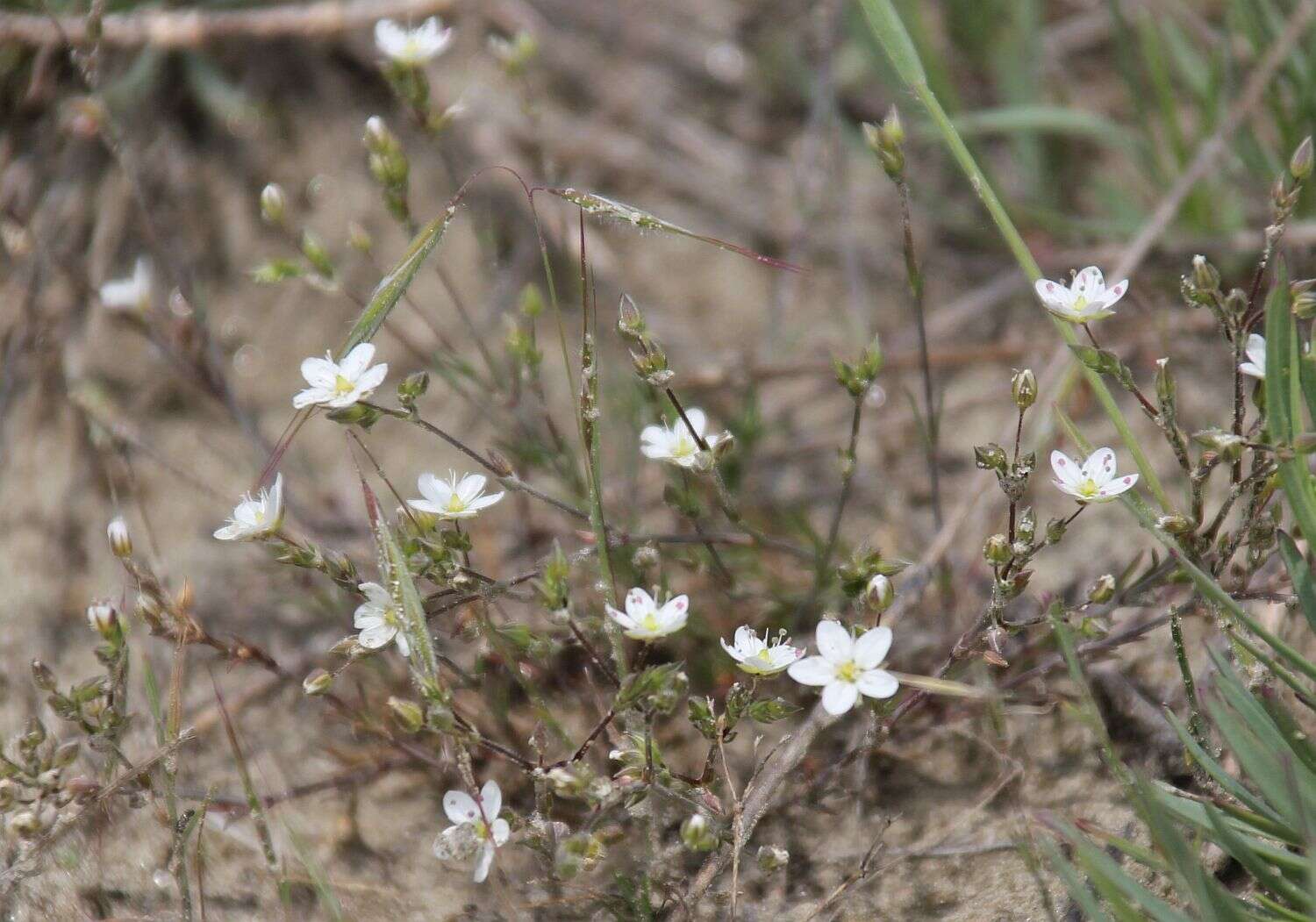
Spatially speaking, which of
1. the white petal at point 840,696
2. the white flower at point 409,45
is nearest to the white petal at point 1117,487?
the white petal at point 840,696

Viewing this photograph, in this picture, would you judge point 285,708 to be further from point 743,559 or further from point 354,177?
point 354,177

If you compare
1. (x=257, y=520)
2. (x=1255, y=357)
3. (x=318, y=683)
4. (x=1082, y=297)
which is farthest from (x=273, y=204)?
(x=1255, y=357)

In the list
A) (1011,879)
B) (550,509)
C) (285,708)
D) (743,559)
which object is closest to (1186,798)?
(1011,879)

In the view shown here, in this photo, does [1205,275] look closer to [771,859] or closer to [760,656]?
[760,656]

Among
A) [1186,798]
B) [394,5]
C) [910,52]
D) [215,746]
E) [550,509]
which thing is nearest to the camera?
[1186,798]

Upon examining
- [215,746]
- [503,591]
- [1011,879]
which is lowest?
[215,746]

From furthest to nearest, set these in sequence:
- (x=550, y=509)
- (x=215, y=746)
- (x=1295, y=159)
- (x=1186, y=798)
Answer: (x=550, y=509) → (x=215, y=746) → (x=1295, y=159) → (x=1186, y=798)

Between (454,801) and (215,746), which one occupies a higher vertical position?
(454,801)

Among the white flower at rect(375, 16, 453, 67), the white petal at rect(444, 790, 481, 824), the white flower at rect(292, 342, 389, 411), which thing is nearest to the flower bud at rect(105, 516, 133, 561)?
the white flower at rect(292, 342, 389, 411)
